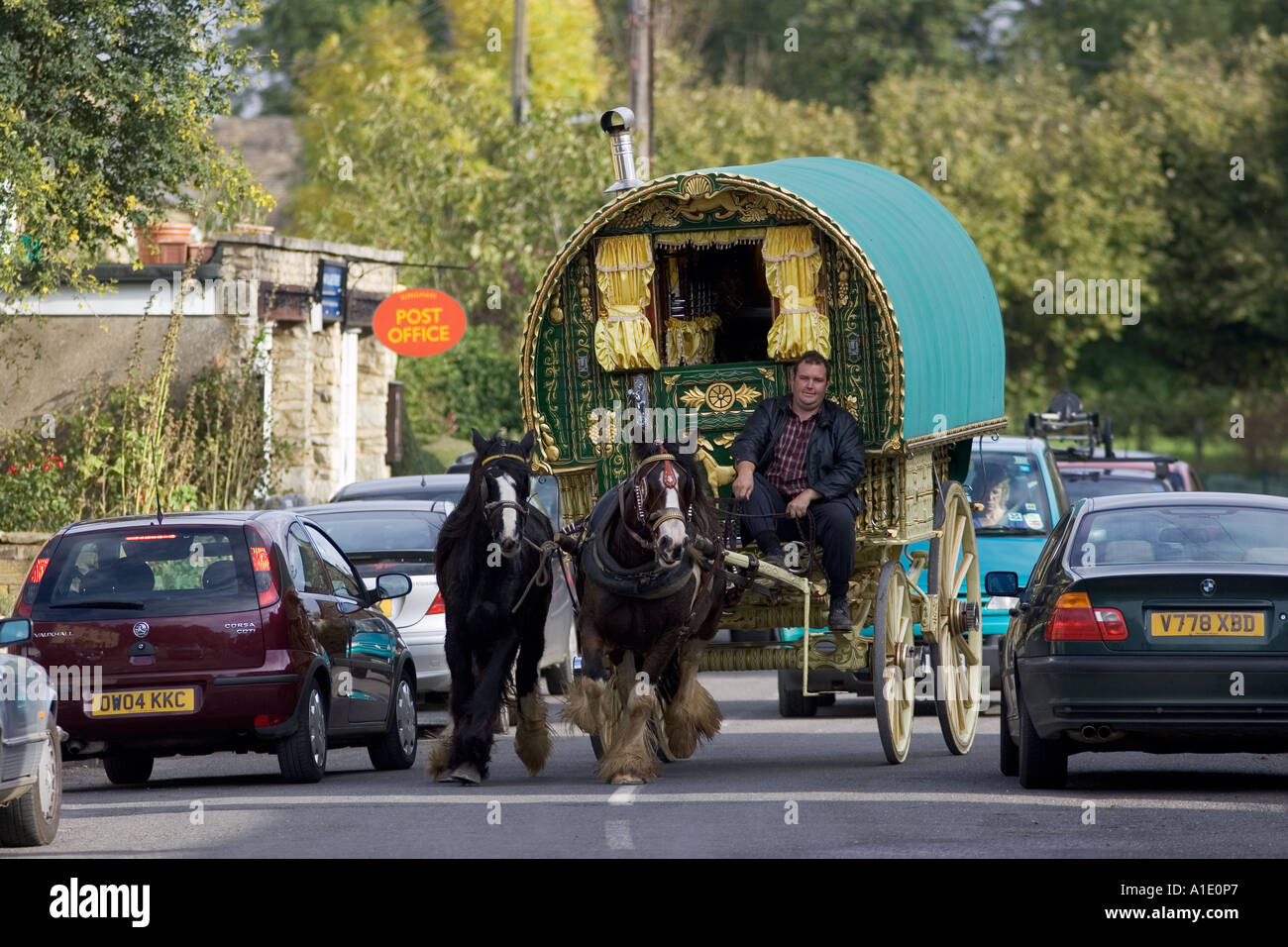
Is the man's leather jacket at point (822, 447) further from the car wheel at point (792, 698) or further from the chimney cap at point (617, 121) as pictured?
the car wheel at point (792, 698)

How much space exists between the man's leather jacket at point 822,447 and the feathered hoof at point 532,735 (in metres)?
1.90

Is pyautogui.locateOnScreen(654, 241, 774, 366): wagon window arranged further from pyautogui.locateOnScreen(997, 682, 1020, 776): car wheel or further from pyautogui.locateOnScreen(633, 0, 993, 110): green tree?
pyautogui.locateOnScreen(633, 0, 993, 110): green tree

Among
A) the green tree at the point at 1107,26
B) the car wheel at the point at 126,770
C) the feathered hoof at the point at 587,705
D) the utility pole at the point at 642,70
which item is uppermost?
the green tree at the point at 1107,26

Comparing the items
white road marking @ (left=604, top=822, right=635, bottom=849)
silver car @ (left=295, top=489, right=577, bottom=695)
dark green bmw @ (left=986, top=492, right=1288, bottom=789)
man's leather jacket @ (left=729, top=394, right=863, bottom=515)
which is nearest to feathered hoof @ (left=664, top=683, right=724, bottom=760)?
man's leather jacket @ (left=729, top=394, right=863, bottom=515)

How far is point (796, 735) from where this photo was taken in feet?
56.3

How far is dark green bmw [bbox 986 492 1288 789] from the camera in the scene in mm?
11555

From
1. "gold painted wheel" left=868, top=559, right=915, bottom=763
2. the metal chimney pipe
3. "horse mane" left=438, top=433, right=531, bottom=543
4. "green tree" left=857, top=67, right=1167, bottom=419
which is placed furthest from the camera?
"green tree" left=857, top=67, right=1167, bottom=419

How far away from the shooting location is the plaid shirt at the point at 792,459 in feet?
47.6

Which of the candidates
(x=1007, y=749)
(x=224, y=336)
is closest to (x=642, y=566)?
(x=1007, y=749)

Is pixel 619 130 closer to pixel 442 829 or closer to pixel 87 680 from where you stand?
pixel 87 680

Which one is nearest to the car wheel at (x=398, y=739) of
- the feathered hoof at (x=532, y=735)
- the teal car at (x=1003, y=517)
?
the feathered hoof at (x=532, y=735)

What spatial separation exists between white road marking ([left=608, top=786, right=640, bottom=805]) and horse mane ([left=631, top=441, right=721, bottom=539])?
1.47 metres

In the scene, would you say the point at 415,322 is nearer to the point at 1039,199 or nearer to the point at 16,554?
the point at 16,554
